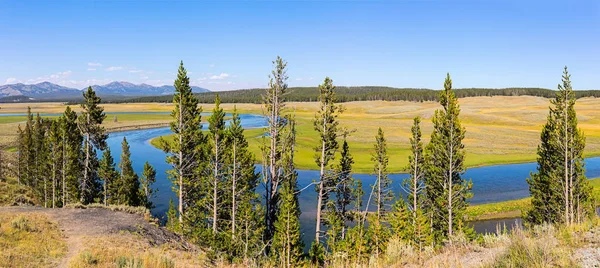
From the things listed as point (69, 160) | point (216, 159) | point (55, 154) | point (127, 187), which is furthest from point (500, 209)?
point (55, 154)

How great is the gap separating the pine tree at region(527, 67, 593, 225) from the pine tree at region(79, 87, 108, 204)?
3831cm

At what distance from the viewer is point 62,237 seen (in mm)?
17328

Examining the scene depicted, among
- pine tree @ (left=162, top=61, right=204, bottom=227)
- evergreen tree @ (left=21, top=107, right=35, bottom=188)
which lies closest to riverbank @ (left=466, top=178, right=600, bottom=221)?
pine tree @ (left=162, top=61, right=204, bottom=227)

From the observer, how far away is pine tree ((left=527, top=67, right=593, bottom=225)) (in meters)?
25.5

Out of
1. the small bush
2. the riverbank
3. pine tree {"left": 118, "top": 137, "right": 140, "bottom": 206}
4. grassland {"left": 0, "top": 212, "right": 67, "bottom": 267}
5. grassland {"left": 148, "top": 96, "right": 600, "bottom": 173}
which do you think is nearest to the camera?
grassland {"left": 0, "top": 212, "right": 67, "bottom": 267}

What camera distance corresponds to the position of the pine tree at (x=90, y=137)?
3400cm

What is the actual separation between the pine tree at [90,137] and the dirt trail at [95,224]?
11421 millimetres

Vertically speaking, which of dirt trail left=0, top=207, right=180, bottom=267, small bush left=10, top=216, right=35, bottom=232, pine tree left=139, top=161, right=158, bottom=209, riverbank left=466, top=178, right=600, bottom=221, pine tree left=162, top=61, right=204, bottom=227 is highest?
pine tree left=162, top=61, right=204, bottom=227

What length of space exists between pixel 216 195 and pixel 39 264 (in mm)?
15072

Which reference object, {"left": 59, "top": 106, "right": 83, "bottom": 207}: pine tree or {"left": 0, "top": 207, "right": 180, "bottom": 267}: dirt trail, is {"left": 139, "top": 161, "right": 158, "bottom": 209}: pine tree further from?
{"left": 0, "top": 207, "right": 180, "bottom": 267}: dirt trail

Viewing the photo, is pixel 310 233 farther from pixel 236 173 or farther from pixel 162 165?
pixel 162 165

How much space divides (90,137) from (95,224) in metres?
17.0

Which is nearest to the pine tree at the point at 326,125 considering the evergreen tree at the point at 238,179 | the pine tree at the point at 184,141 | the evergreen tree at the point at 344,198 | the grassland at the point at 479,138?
the evergreen tree at the point at 344,198

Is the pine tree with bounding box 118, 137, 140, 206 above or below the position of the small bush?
below
